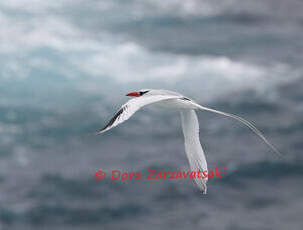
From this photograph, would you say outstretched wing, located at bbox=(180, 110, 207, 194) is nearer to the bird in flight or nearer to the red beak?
the bird in flight

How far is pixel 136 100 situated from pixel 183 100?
2292 mm

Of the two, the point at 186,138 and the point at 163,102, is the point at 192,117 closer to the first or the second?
the point at 186,138

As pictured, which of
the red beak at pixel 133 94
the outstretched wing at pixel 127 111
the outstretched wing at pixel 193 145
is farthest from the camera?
the outstretched wing at pixel 193 145

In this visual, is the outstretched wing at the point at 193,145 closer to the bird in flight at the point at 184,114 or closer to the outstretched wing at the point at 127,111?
the bird in flight at the point at 184,114

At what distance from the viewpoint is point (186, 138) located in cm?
1485

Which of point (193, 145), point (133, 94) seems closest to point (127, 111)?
point (133, 94)

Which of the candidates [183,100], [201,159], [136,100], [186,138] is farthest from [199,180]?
[136,100]

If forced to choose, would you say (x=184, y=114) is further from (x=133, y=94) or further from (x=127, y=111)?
(x=127, y=111)

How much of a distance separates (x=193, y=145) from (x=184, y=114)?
1.49 m

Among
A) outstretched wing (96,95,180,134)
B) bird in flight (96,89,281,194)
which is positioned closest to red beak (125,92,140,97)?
bird in flight (96,89,281,194)

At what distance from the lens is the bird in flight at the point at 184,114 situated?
9.88 metres

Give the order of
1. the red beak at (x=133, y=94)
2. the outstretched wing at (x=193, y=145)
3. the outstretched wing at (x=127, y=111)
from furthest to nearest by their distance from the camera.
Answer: the outstretched wing at (x=193, y=145) < the red beak at (x=133, y=94) < the outstretched wing at (x=127, y=111)

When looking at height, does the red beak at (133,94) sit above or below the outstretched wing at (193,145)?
above

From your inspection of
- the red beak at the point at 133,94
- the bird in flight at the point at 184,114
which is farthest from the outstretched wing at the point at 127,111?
the red beak at the point at 133,94
